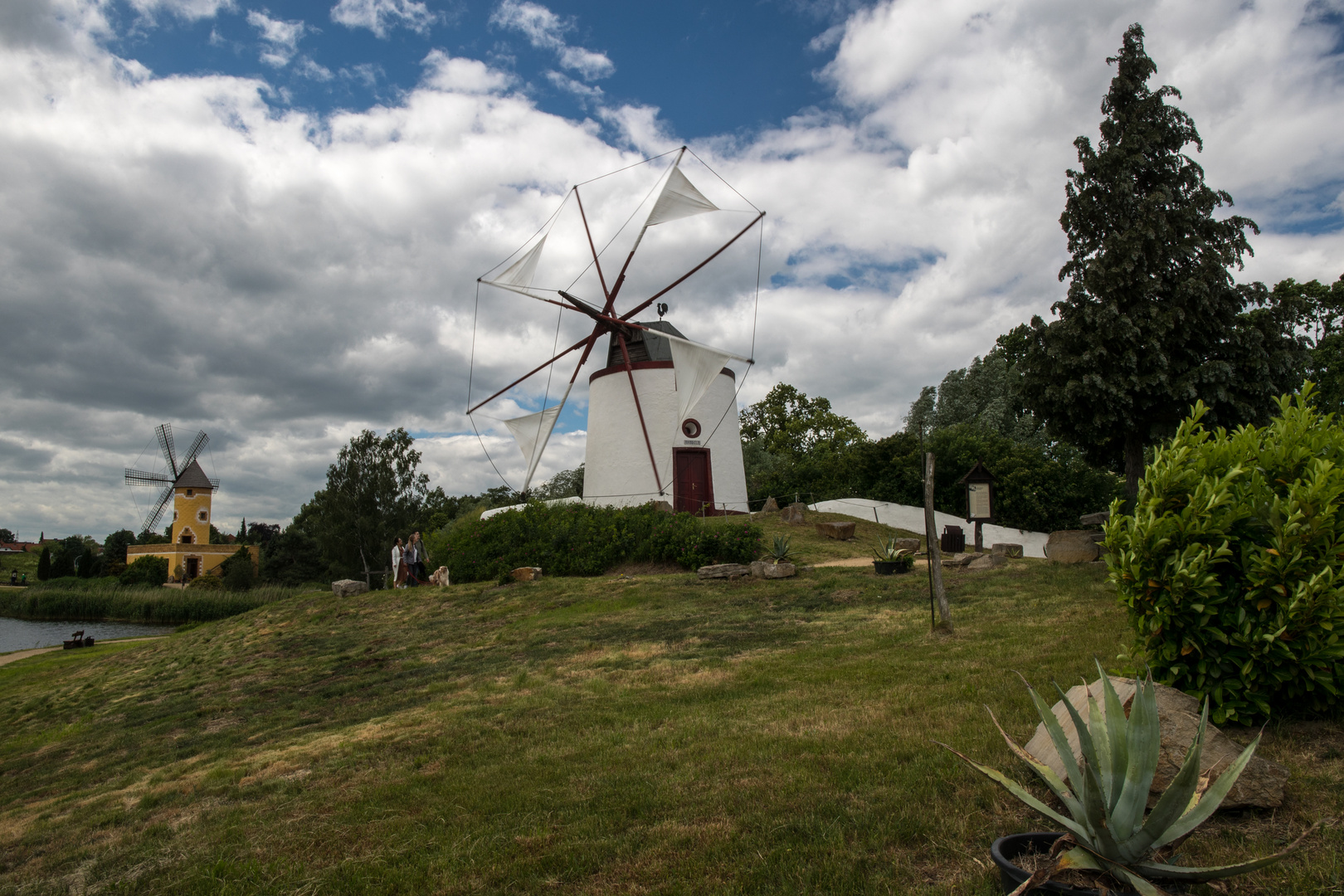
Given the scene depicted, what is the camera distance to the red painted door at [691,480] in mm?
22234

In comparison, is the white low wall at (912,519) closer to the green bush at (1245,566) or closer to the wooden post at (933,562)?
the wooden post at (933,562)

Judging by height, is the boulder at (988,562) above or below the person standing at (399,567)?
below

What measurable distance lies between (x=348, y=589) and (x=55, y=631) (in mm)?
20356

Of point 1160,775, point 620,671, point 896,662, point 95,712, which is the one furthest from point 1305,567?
point 95,712

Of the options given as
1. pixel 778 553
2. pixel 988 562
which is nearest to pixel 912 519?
pixel 778 553

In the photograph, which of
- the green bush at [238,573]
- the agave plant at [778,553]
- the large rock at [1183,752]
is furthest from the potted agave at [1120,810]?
the green bush at [238,573]

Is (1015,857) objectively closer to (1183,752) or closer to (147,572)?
(1183,752)

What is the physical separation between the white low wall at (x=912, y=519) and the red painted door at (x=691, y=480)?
3.99 meters

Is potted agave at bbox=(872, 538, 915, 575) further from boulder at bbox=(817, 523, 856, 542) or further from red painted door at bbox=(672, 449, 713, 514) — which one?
red painted door at bbox=(672, 449, 713, 514)

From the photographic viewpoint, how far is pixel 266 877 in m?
3.66

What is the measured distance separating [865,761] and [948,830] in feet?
3.02

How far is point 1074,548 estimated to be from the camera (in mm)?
12234

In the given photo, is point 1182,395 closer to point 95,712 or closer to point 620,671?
point 620,671

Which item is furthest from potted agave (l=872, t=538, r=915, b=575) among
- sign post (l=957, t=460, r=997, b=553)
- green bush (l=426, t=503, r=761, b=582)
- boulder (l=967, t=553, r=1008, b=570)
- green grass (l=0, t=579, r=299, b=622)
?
green grass (l=0, t=579, r=299, b=622)
